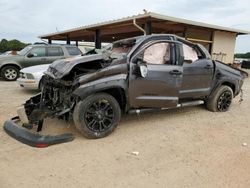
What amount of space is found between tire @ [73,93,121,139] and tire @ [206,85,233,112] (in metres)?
2.82

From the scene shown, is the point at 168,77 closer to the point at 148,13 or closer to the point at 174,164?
the point at 174,164

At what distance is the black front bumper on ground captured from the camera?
408cm

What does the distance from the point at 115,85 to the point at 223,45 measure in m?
15.6

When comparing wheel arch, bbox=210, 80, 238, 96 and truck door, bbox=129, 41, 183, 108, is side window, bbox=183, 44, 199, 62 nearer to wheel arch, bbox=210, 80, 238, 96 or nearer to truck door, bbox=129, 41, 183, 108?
truck door, bbox=129, 41, 183, 108

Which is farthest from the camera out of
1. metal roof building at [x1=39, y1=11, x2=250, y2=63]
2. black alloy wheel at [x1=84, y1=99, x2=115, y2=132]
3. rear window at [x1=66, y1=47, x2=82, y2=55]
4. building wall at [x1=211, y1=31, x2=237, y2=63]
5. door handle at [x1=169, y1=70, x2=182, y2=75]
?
building wall at [x1=211, y1=31, x2=237, y2=63]

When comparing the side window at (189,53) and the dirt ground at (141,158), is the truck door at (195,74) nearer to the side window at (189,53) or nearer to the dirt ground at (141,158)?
the side window at (189,53)

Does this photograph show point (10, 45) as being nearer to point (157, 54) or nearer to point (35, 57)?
point (35, 57)

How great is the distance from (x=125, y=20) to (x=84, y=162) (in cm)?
1089

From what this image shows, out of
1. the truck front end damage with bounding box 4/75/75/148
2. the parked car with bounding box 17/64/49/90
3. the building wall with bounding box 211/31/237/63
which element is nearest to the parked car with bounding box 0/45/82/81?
the parked car with bounding box 17/64/49/90

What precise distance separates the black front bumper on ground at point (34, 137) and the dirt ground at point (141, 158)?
9cm

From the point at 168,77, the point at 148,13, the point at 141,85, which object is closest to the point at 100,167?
the point at 141,85

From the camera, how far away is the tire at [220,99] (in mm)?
6344

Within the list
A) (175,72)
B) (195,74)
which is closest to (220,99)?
(195,74)

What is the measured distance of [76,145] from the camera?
4.21 meters
